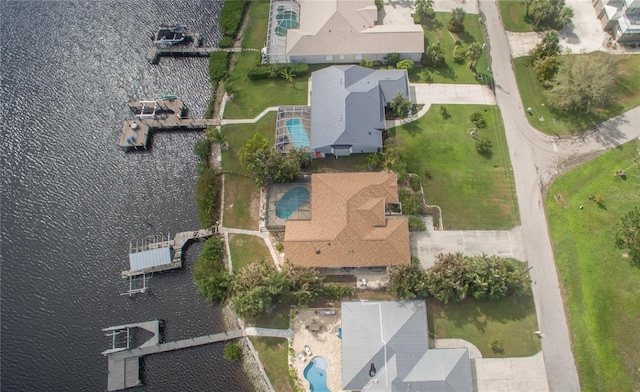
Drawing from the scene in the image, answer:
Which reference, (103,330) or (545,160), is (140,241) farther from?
(545,160)

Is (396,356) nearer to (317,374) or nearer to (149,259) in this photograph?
(317,374)

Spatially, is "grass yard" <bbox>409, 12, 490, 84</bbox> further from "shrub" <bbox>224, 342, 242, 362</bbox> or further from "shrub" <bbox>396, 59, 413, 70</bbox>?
"shrub" <bbox>224, 342, 242, 362</bbox>

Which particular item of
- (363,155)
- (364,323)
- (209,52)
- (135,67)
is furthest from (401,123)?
(135,67)

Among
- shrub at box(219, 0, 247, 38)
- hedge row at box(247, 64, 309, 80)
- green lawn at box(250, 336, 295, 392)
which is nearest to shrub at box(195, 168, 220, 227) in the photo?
green lawn at box(250, 336, 295, 392)

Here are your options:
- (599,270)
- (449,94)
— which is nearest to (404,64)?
(449,94)

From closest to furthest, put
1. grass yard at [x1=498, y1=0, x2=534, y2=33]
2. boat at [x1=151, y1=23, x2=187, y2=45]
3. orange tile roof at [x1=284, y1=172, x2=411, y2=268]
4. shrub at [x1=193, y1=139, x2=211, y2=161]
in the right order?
orange tile roof at [x1=284, y1=172, x2=411, y2=268] < shrub at [x1=193, y1=139, x2=211, y2=161] < grass yard at [x1=498, y1=0, x2=534, y2=33] < boat at [x1=151, y1=23, x2=187, y2=45]

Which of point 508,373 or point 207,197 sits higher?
point 207,197

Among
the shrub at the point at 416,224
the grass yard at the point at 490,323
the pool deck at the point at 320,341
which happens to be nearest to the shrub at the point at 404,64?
the shrub at the point at 416,224
